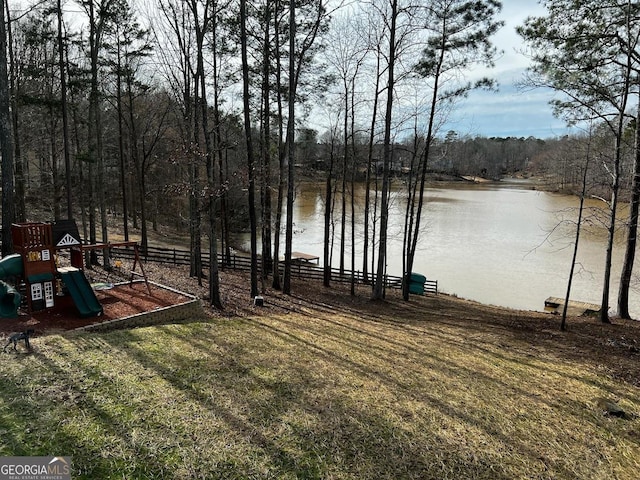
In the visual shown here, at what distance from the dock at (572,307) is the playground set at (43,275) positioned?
1481 centimetres

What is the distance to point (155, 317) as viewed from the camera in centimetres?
785

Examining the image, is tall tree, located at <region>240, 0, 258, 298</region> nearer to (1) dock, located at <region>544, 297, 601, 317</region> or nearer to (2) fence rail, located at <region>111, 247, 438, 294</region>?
(2) fence rail, located at <region>111, 247, 438, 294</region>

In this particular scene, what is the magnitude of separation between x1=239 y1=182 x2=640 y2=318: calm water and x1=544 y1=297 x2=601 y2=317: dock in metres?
0.63

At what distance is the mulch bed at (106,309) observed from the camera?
6.67 m

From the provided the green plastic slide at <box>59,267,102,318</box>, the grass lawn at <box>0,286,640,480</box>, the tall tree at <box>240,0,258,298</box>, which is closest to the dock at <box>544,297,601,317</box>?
the grass lawn at <box>0,286,640,480</box>

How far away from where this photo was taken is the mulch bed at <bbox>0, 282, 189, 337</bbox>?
6672 mm

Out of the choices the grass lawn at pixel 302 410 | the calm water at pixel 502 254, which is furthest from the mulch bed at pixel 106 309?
the calm water at pixel 502 254

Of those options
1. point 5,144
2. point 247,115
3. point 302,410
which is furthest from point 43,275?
point 302,410

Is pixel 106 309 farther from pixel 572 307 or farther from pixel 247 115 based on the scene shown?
pixel 572 307

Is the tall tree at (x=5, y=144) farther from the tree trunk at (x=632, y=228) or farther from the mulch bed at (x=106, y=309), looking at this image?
the tree trunk at (x=632, y=228)

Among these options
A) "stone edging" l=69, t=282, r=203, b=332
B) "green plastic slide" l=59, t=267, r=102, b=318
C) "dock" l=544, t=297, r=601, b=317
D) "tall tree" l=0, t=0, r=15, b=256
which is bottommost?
"dock" l=544, t=297, r=601, b=317

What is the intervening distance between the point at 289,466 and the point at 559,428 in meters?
3.24

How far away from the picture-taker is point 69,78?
12.7m

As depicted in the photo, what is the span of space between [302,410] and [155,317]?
15.6 ft
